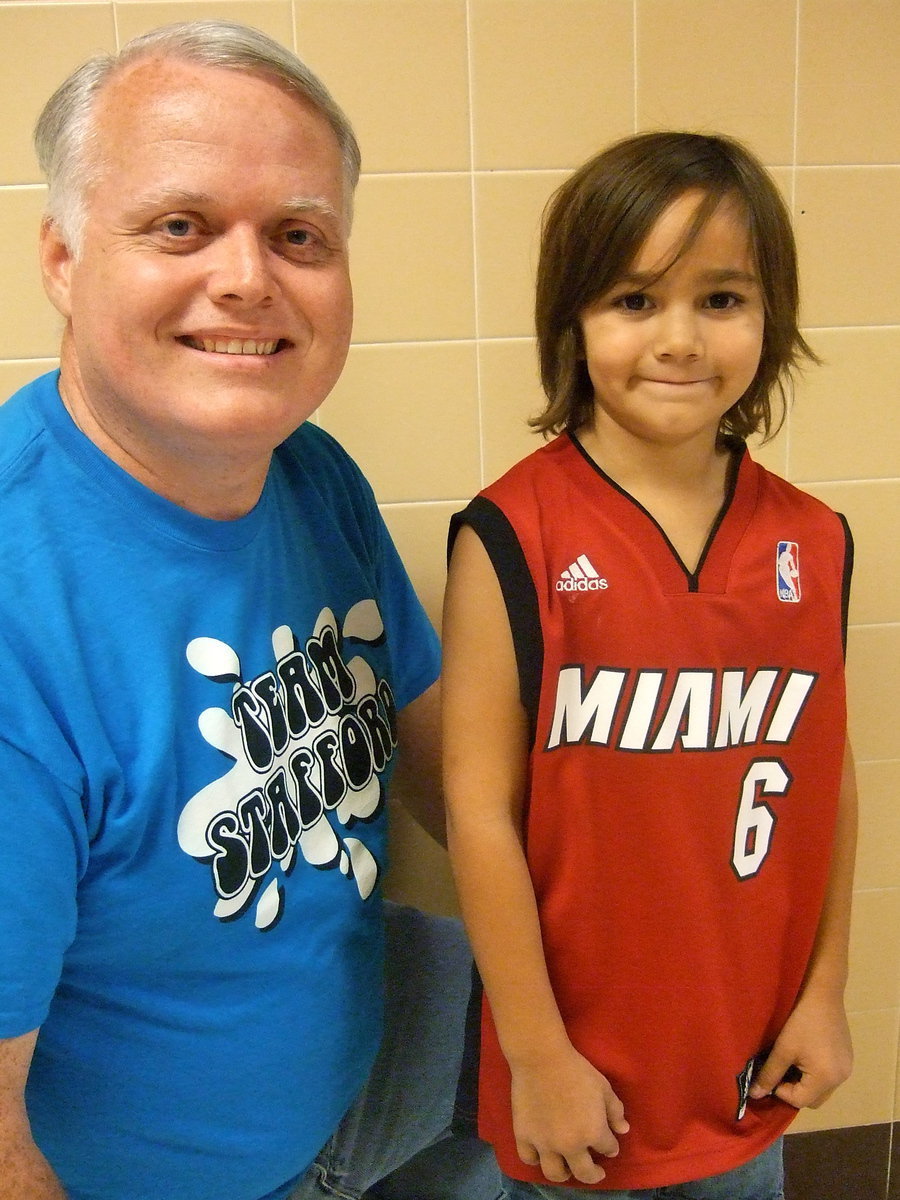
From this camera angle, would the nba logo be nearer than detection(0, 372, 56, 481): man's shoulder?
No

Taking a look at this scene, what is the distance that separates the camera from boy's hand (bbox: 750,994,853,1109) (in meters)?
0.89

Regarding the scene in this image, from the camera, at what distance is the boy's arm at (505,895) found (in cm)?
81

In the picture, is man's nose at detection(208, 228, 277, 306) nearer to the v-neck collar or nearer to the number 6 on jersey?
the v-neck collar

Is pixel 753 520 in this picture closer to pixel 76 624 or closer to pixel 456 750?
pixel 456 750

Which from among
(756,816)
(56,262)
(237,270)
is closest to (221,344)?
(237,270)

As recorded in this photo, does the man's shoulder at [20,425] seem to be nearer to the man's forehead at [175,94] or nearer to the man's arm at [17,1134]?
the man's forehead at [175,94]

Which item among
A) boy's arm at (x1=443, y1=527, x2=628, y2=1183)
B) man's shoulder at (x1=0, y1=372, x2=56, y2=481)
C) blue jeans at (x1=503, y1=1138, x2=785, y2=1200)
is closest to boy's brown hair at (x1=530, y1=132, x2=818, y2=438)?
boy's arm at (x1=443, y1=527, x2=628, y2=1183)

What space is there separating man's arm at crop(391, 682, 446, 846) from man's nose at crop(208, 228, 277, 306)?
0.54 m

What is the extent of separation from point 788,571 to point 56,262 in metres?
0.70

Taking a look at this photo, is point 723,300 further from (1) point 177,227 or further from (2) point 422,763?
(2) point 422,763

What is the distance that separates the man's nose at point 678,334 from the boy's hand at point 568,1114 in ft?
2.01

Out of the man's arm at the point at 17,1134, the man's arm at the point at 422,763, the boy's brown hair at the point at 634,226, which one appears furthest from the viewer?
the man's arm at the point at 422,763

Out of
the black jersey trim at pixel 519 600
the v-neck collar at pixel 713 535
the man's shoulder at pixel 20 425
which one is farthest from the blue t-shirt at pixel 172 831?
the v-neck collar at pixel 713 535

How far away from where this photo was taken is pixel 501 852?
812mm
